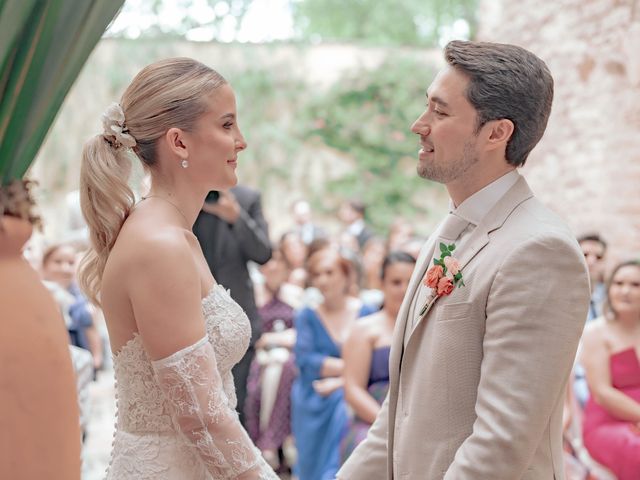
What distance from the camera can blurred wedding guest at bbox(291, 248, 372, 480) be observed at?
5.55m

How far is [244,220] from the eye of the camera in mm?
5227

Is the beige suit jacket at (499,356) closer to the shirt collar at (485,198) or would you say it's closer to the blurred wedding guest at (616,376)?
the shirt collar at (485,198)

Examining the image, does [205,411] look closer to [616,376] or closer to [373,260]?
[616,376]

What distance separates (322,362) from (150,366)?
3.50m

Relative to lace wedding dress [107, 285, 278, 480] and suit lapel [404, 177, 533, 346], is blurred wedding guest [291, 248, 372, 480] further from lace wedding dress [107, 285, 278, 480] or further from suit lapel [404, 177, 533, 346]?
suit lapel [404, 177, 533, 346]

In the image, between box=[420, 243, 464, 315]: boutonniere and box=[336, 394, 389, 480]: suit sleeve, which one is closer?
box=[420, 243, 464, 315]: boutonniere

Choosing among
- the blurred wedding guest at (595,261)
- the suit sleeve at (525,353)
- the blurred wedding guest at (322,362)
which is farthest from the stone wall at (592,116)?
the suit sleeve at (525,353)

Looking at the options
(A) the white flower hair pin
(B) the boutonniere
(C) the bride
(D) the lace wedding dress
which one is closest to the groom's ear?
(B) the boutonniere

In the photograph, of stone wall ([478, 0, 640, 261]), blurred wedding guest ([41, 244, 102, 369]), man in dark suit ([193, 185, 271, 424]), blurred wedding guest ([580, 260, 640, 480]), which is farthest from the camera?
stone wall ([478, 0, 640, 261])

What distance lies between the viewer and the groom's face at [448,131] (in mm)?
2252

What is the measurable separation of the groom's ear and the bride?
0.64m

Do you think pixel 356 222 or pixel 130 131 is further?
pixel 356 222

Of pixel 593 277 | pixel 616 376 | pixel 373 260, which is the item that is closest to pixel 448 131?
pixel 616 376

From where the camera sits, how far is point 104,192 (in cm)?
229
